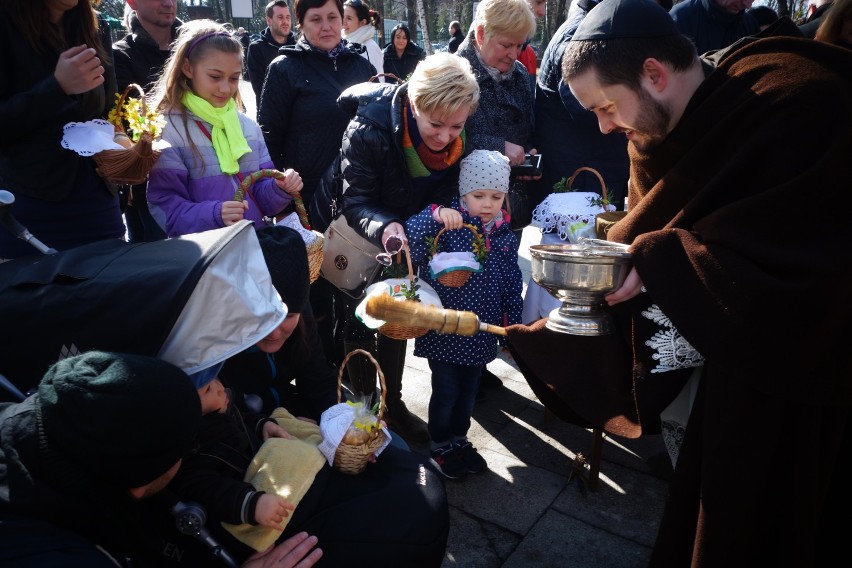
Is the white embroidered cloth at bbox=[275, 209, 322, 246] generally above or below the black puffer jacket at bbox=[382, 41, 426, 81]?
above

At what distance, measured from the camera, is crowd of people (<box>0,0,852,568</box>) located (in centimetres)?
152

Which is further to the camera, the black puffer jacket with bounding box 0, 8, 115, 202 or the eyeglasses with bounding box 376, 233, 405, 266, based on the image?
the eyeglasses with bounding box 376, 233, 405, 266

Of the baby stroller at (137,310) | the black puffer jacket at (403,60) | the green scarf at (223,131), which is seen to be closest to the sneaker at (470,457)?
the baby stroller at (137,310)

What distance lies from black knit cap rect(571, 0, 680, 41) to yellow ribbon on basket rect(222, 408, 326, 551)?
5.16 ft

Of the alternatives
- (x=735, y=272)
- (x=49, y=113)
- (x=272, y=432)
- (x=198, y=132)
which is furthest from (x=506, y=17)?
(x=272, y=432)

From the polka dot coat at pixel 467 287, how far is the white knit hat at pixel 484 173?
15cm

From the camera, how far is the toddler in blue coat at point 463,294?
317 cm

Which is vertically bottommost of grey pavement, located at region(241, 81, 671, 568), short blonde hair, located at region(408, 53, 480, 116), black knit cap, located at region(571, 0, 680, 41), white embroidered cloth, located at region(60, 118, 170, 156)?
grey pavement, located at region(241, 81, 671, 568)

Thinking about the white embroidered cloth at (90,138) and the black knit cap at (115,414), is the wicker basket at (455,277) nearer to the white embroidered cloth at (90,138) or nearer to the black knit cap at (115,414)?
the white embroidered cloth at (90,138)

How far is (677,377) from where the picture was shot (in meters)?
1.99

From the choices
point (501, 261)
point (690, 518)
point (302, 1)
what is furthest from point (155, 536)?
point (302, 1)

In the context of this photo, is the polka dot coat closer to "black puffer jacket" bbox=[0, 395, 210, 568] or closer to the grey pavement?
the grey pavement

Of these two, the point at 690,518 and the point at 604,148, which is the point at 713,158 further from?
the point at 604,148

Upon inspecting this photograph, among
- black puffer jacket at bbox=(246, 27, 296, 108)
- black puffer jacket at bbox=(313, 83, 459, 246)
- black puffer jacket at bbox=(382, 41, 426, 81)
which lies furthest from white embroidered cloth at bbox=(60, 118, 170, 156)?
black puffer jacket at bbox=(382, 41, 426, 81)
